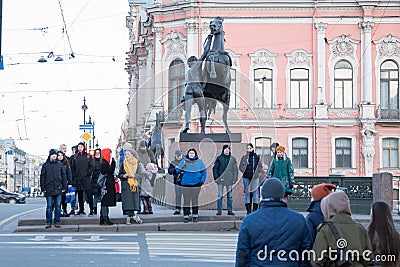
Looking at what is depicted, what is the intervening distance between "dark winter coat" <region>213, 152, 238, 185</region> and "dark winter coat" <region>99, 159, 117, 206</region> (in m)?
2.76

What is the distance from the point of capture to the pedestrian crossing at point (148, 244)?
583 inches

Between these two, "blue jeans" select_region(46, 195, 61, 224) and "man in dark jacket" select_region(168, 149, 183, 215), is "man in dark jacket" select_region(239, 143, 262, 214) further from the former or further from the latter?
"blue jeans" select_region(46, 195, 61, 224)

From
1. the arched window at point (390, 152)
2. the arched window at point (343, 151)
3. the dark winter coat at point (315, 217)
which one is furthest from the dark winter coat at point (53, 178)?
the arched window at point (390, 152)

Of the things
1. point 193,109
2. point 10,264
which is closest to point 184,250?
point 10,264

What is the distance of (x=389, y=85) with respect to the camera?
52.8 m

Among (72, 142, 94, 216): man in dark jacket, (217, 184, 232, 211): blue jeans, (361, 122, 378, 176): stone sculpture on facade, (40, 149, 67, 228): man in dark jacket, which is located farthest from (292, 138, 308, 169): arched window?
(40, 149, 67, 228): man in dark jacket

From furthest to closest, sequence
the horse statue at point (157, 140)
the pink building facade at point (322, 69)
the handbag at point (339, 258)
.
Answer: the pink building facade at point (322, 69), the horse statue at point (157, 140), the handbag at point (339, 258)

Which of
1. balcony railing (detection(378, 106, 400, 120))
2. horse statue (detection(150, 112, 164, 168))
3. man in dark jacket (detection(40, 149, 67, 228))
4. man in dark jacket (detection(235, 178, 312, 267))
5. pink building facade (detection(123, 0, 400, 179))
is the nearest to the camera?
man in dark jacket (detection(235, 178, 312, 267))

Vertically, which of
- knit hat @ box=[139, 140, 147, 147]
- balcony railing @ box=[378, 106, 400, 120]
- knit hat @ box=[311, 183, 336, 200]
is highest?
balcony railing @ box=[378, 106, 400, 120]

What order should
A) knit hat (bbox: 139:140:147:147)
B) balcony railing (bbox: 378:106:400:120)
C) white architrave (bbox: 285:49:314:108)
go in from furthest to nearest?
1. white architrave (bbox: 285:49:314:108)
2. balcony railing (bbox: 378:106:400:120)
3. knit hat (bbox: 139:140:147:147)

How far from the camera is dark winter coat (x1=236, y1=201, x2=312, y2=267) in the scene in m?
7.50

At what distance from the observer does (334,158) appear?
5262 centimetres

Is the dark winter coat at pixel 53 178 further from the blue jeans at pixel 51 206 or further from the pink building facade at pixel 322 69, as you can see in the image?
the pink building facade at pixel 322 69

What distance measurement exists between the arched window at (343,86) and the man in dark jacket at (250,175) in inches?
1294
